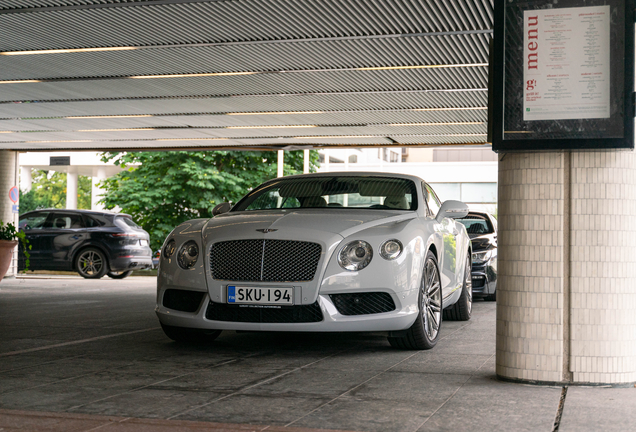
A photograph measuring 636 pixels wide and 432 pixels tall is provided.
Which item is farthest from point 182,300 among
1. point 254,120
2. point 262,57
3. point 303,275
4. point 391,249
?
point 254,120

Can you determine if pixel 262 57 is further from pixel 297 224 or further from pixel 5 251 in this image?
pixel 5 251

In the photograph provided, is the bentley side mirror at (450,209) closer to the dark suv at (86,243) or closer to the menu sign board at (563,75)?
the menu sign board at (563,75)

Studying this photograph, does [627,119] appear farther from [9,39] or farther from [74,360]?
[9,39]

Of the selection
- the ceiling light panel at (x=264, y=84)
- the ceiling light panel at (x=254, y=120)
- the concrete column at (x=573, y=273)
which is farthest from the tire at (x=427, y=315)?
the ceiling light panel at (x=254, y=120)

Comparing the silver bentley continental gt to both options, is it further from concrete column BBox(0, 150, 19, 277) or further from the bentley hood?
concrete column BBox(0, 150, 19, 277)

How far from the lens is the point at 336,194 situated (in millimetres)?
7020

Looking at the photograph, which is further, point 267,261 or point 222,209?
point 222,209

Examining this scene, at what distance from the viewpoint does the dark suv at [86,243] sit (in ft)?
59.5

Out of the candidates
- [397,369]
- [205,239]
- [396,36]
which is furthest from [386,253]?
[396,36]

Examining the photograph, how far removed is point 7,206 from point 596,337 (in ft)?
59.6

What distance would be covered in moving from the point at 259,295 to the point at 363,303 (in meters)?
0.76

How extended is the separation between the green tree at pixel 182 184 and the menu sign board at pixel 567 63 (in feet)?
81.3

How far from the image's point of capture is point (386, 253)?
18.6ft

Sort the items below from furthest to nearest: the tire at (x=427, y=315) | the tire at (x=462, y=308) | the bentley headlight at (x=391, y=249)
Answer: the tire at (x=462, y=308) → the tire at (x=427, y=315) → the bentley headlight at (x=391, y=249)
